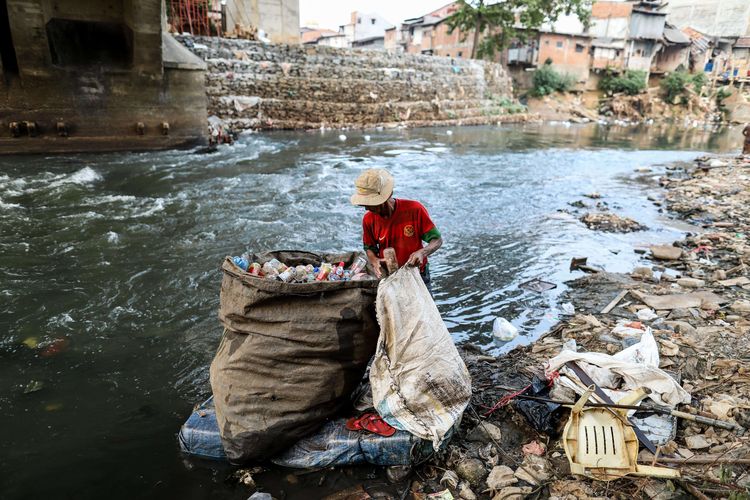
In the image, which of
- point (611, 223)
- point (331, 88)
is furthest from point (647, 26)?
point (611, 223)

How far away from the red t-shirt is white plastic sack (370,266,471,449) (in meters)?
0.66

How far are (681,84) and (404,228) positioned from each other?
41.1 meters

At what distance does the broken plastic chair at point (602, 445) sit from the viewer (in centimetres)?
207

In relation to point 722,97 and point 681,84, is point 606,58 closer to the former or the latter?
point 681,84

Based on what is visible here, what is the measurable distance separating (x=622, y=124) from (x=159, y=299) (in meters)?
32.6

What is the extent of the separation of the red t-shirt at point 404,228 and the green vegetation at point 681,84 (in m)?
40.7

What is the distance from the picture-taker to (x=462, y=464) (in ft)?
7.63

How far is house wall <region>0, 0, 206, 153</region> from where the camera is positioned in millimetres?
10172

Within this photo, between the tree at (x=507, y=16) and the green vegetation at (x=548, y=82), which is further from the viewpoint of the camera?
the green vegetation at (x=548, y=82)

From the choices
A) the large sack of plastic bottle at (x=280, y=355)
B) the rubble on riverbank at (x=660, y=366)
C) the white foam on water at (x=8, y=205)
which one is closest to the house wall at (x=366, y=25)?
the white foam on water at (x=8, y=205)

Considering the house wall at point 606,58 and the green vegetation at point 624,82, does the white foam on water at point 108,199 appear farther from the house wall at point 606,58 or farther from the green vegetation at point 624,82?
the house wall at point 606,58

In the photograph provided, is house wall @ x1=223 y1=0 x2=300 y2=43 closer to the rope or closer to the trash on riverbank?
the trash on riverbank

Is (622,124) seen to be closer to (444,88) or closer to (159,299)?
(444,88)

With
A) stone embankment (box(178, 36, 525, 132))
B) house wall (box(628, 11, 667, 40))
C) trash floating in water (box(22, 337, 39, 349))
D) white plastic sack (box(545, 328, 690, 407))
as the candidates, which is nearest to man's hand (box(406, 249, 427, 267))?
white plastic sack (box(545, 328, 690, 407))
